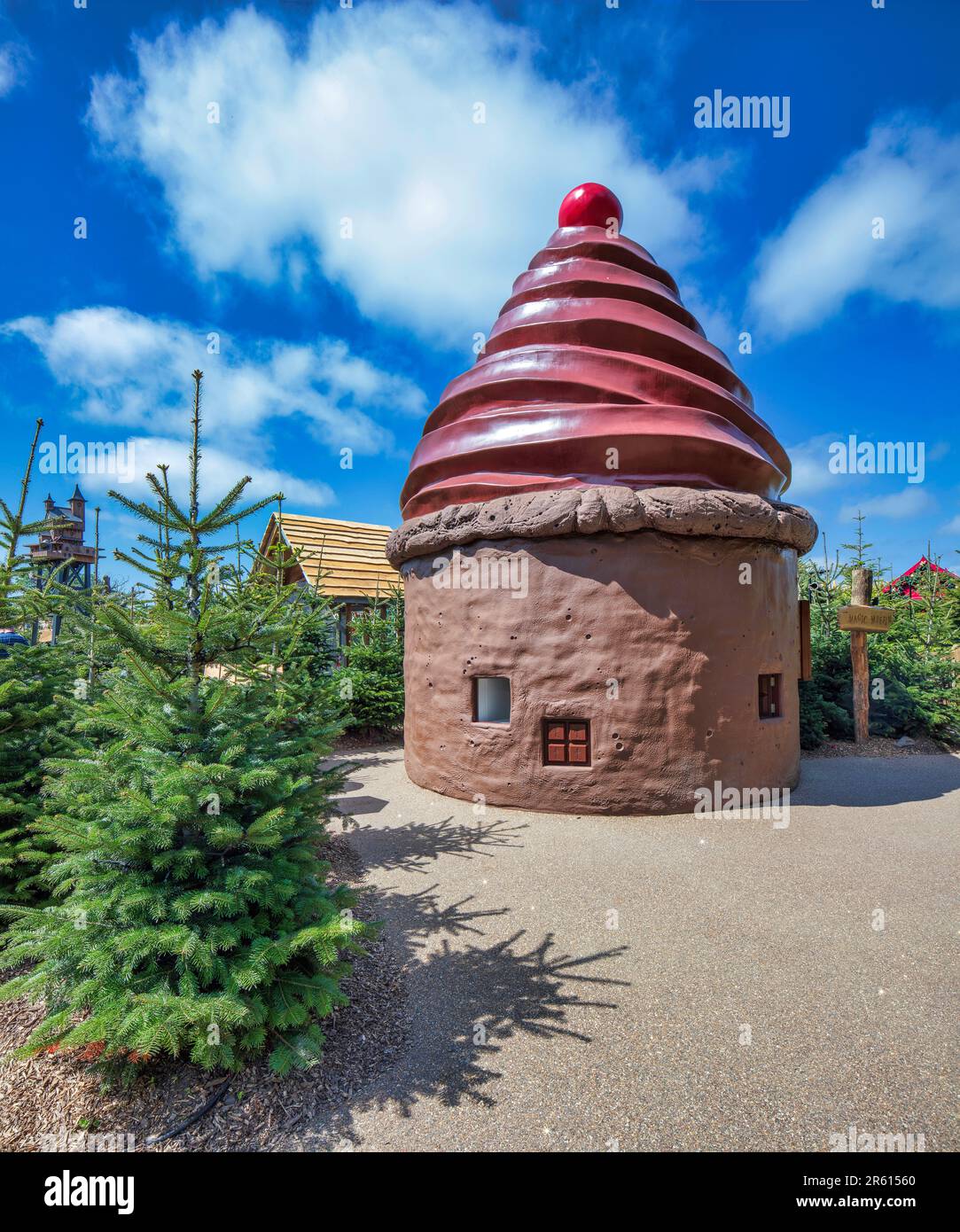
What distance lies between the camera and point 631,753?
729cm

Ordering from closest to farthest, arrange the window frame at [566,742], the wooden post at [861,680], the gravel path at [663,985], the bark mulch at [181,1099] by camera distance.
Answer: the bark mulch at [181,1099], the gravel path at [663,985], the window frame at [566,742], the wooden post at [861,680]

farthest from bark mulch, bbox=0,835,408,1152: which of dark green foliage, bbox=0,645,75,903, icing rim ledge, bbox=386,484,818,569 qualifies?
icing rim ledge, bbox=386,484,818,569

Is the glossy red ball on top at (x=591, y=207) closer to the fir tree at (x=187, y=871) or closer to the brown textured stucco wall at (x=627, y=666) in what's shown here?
the brown textured stucco wall at (x=627, y=666)

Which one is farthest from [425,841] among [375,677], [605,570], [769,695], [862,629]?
[862,629]

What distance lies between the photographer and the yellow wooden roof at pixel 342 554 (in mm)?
17031

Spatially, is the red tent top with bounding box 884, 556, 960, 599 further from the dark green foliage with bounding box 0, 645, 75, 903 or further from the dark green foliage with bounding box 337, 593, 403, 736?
the dark green foliage with bounding box 0, 645, 75, 903

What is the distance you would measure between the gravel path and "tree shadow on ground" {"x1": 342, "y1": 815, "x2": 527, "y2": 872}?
0.04 metres

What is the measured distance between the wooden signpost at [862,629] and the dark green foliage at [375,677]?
951 cm

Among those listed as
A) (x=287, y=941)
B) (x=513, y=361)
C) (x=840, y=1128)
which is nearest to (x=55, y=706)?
(x=287, y=941)

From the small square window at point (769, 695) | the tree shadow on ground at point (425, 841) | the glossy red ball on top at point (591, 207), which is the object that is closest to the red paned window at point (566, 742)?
the tree shadow on ground at point (425, 841)

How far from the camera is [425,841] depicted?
6730 mm

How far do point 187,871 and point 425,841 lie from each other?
3999mm

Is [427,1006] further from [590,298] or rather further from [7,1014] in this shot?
[590,298]

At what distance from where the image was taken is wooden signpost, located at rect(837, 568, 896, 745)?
458 inches
